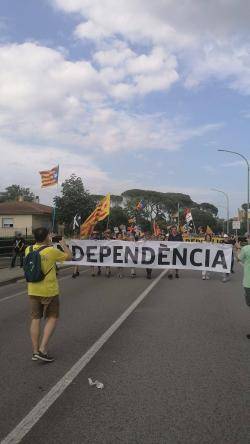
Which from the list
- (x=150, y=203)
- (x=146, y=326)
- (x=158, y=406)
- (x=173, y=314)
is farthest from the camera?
(x=150, y=203)

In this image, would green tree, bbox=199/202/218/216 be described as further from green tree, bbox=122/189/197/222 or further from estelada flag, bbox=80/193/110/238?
estelada flag, bbox=80/193/110/238

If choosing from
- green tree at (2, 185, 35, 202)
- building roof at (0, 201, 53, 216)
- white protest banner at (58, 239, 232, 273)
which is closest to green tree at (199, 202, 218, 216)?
green tree at (2, 185, 35, 202)

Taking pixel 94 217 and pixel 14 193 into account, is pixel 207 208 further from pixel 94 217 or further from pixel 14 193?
pixel 94 217

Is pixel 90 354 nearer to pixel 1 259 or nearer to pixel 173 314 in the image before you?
pixel 173 314

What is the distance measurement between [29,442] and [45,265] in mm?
2712

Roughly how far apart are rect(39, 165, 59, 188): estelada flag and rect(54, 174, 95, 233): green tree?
62.1 ft

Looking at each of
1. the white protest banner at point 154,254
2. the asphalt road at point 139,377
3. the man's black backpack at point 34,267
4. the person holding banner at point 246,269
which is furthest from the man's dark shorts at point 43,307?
the white protest banner at point 154,254

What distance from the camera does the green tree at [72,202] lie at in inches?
1944

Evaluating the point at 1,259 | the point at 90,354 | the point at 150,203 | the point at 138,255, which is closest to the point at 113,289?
the point at 138,255

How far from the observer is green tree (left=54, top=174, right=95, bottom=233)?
162 ft

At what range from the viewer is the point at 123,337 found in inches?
310

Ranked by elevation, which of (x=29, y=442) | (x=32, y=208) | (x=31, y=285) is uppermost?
(x=32, y=208)

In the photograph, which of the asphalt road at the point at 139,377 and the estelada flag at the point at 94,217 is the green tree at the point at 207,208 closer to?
the estelada flag at the point at 94,217

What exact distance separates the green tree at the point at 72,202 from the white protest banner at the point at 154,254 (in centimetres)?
3077
